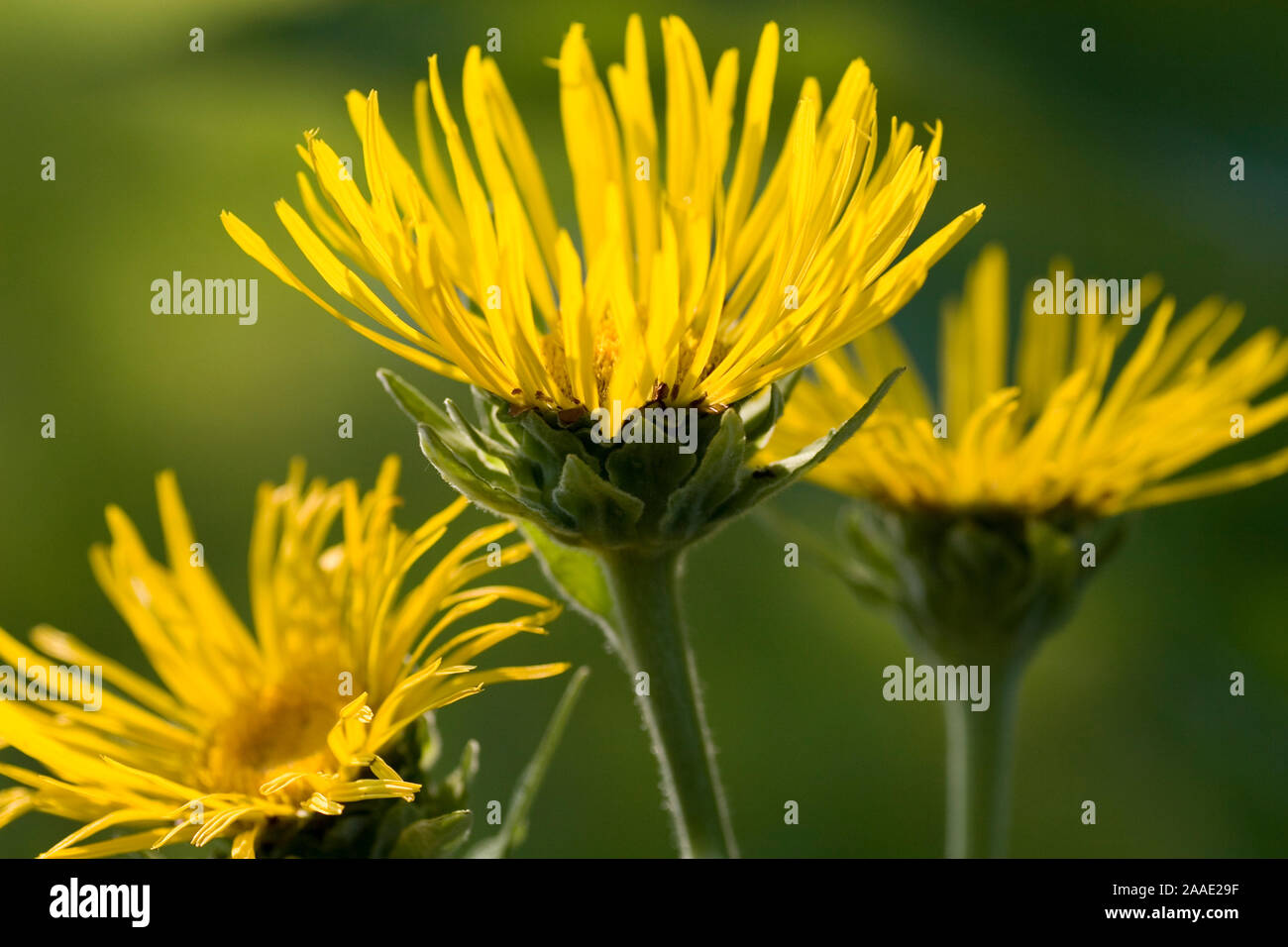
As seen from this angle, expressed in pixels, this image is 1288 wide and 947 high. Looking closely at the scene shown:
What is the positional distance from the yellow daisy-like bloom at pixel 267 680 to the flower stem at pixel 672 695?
0.03 metres

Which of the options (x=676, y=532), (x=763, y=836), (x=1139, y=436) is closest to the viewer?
(x=676, y=532)

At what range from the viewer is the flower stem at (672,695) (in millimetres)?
437

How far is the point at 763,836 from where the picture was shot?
3.11 feet

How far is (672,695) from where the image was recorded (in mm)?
438

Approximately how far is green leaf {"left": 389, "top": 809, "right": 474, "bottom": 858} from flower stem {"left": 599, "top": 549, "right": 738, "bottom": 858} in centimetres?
7

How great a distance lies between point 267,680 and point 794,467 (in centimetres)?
28

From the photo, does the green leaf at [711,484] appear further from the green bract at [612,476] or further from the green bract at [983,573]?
the green bract at [983,573]

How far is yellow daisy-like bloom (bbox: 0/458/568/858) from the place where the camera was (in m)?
0.43

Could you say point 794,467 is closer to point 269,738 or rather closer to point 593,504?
point 593,504

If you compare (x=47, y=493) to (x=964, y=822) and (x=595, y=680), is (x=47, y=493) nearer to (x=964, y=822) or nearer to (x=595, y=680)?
(x=595, y=680)

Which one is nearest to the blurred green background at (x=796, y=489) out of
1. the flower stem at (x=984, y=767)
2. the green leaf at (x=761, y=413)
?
the flower stem at (x=984, y=767)
